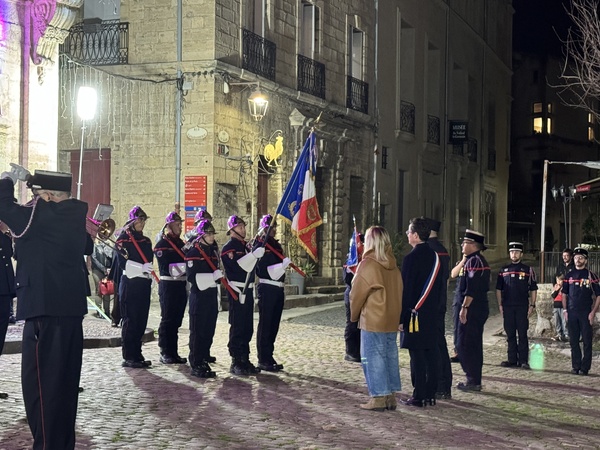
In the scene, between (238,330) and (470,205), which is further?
(470,205)

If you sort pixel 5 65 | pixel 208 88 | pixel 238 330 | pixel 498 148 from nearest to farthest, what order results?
pixel 238 330 < pixel 5 65 < pixel 208 88 < pixel 498 148

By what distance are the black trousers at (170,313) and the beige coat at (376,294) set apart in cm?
384

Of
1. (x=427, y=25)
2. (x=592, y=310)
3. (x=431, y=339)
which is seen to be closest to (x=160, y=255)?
(x=431, y=339)

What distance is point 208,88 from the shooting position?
22562 mm

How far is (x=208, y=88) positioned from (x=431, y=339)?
1341 centimetres

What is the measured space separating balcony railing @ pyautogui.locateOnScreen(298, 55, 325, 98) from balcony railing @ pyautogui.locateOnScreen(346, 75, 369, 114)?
6.69ft

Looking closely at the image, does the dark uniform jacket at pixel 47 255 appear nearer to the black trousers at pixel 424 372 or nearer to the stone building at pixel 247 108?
the black trousers at pixel 424 372

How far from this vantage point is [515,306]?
45.6ft

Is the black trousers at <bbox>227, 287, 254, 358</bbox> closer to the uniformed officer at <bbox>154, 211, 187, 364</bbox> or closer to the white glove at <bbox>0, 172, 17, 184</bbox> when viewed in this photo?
the uniformed officer at <bbox>154, 211, 187, 364</bbox>

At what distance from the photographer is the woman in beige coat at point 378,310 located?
979cm

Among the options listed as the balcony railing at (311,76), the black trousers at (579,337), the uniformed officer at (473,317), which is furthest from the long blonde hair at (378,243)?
A: the balcony railing at (311,76)

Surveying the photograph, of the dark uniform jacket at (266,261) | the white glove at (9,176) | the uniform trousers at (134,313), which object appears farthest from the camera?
the dark uniform jacket at (266,261)

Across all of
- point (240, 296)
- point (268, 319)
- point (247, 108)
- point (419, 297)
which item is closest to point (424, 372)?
point (419, 297)

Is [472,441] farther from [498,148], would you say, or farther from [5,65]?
[498,148]
